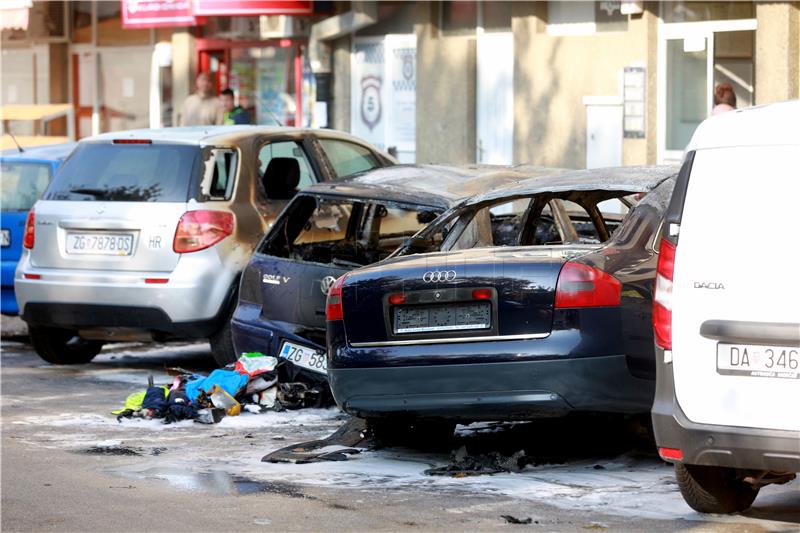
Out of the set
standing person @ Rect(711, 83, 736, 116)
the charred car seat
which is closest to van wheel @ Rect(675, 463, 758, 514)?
the charred car seat

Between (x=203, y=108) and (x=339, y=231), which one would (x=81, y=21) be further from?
(x=339, y=231)

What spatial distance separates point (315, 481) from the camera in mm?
7633

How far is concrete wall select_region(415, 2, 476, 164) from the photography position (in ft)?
65.4

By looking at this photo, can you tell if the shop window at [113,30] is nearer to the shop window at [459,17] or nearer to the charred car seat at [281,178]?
the shop window at [459,17]

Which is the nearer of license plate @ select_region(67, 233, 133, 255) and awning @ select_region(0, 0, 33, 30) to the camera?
license plate @ select_region(67, 233, 133, 255)

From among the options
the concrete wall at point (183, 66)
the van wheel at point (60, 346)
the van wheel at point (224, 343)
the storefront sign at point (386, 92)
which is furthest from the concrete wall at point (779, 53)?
the concrete wall at point (183, 66)

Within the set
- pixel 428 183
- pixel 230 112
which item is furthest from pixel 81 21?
pixel 428 183

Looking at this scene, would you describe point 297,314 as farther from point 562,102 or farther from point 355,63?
point 355,63

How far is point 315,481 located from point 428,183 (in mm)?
2633

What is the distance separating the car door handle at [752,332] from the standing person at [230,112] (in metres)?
13.6

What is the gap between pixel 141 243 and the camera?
1124 cm

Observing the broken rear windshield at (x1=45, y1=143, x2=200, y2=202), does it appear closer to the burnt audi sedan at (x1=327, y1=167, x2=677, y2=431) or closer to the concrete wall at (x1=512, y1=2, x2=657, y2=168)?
the burnt audi sedan at (x1=327, y1=167, x2=677, y2=431)

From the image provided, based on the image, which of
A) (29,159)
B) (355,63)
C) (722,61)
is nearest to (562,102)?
(722,61)

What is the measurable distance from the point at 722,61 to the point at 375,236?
7.70 metres
